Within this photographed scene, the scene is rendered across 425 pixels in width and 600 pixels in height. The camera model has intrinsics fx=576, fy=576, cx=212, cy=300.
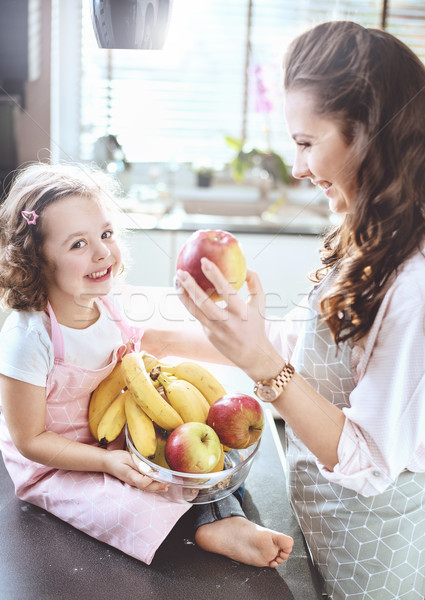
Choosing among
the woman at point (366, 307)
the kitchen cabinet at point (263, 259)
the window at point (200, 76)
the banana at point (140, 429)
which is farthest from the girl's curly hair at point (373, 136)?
the window at point (200, 76)

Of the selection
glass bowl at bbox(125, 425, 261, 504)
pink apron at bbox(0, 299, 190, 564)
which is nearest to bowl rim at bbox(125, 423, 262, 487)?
glass bowl at bbox(125, 425, 261, 504)

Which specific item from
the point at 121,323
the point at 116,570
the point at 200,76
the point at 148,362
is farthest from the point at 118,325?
the point at 200,76

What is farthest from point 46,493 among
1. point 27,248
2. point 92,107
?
point 92,107

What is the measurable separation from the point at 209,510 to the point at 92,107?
2.64 metres

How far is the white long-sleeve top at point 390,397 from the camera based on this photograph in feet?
2.84

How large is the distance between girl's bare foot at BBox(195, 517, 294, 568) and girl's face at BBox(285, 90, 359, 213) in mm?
596

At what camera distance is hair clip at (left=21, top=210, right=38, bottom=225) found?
112 centimetres

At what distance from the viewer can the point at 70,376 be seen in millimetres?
1155

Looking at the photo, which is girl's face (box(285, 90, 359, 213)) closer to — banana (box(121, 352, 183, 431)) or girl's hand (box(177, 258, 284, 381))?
girl's hand (box(177, 258, 284, 381))

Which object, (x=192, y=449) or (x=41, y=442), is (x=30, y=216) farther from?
(x=192, y=449)

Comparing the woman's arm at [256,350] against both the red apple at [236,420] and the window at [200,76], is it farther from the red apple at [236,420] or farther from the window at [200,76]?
the window at [200,76]

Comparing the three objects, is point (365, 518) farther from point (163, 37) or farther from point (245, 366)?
point (163, 37)

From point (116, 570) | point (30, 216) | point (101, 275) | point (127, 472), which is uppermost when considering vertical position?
point (30, 216)

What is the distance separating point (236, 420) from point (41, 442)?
38 centimetres
